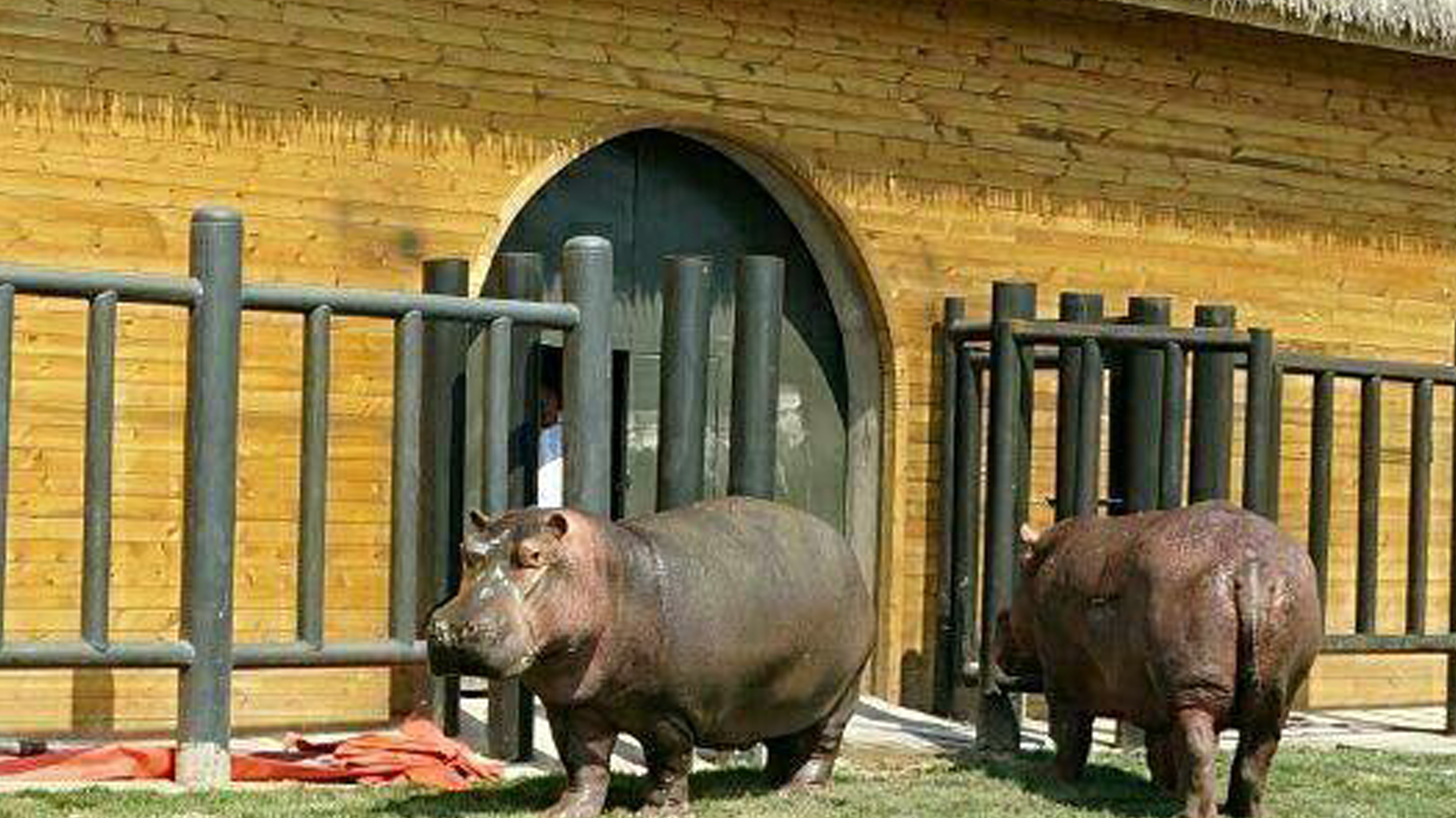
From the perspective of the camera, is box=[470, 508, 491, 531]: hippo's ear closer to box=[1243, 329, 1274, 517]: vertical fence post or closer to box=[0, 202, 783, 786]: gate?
box=[0, 202, 783, 786]: gate

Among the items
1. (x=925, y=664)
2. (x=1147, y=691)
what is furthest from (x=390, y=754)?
(x=925, y=664)

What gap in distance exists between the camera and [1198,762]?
30.7 ft

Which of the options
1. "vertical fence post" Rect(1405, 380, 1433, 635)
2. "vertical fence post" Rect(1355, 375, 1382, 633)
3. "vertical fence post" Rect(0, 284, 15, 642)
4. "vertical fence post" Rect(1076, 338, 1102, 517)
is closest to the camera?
"vertical fence post" Rect(0, 284, 15, 642)

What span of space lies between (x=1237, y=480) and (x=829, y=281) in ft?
7.86

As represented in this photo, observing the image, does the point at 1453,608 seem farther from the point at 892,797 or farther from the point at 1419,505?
the point at 892,797

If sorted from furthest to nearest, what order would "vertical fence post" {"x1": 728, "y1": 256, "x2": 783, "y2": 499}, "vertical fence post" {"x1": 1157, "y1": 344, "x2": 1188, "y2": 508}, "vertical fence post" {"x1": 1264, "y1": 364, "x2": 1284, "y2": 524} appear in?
"vertical fence post" {"x1": 1264, "y1": 364, "x2": 1284, "y2": 524}
"vertical fence post" {"x1": 1157, "y1": 344, "x2": 1188, "y2": 508}
"vertical fence post" {"x1": 728, "y1": 256, "x2": 783, "y2": 499}

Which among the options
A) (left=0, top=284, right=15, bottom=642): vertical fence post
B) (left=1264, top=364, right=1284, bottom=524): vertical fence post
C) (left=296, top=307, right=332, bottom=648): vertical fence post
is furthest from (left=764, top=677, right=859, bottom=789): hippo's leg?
(left=1264, top=364, right=1284, bottom=524): vertical fence post

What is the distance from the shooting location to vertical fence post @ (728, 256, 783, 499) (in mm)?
11328

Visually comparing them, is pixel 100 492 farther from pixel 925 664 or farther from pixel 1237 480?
pixel 1237 480

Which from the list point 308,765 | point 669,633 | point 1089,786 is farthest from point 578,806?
point 1089,786

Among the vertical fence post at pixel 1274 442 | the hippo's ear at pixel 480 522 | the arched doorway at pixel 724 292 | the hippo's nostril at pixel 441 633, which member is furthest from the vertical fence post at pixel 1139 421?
the hippo's nostril at pixel 441 633

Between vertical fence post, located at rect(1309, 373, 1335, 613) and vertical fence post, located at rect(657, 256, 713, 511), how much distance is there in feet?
9.99

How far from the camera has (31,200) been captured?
455 inches

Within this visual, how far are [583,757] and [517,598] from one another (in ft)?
2.37
